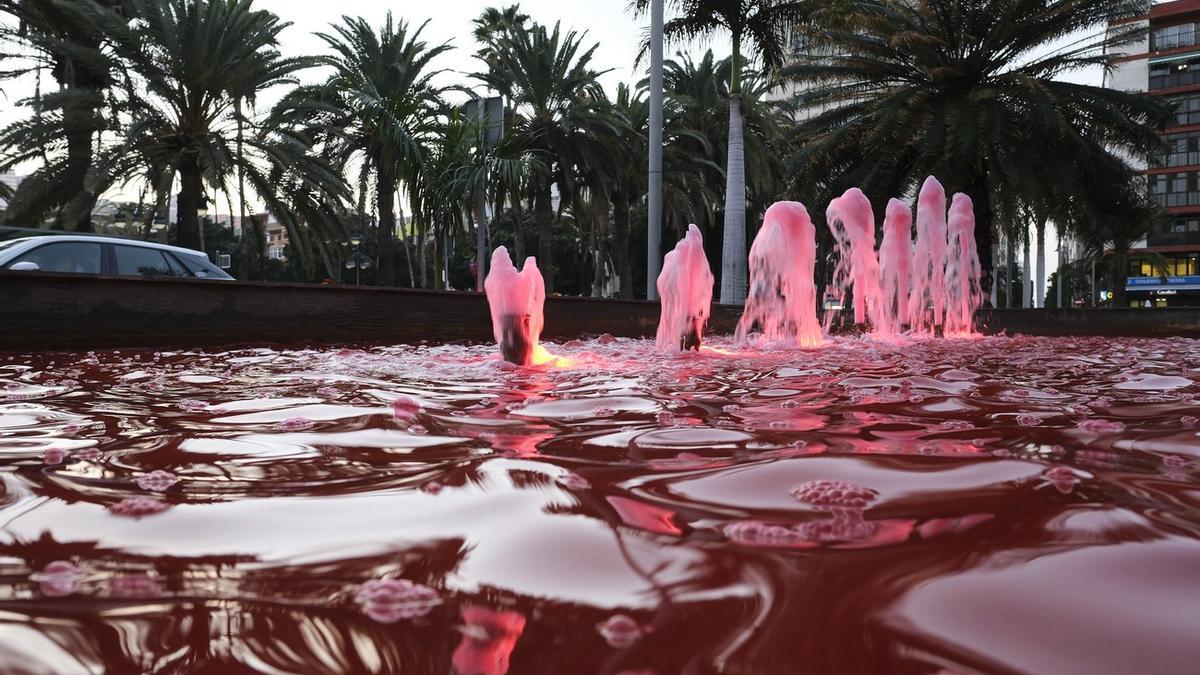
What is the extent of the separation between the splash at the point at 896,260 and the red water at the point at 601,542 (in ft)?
29.3

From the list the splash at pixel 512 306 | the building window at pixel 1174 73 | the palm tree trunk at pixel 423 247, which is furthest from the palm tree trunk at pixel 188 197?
the building window at pixel 1174 73

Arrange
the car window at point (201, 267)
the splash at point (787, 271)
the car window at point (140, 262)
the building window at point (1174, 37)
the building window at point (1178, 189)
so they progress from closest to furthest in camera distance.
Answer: the splash at point (787, 271)
the car window at point (140, 262)
the car window at point (201, 267)
the building window at point (1174, 37)
the building window at point (1178, 189)

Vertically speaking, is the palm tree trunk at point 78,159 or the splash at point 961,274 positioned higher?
the palm tree trunk at point 78,159

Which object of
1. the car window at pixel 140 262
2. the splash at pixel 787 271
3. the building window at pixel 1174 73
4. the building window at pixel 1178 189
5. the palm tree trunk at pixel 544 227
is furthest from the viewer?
the building window at pixel 1178 189

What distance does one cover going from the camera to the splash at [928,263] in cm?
1205

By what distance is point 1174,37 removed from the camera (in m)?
47.5

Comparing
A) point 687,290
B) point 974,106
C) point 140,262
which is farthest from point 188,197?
point 974,106

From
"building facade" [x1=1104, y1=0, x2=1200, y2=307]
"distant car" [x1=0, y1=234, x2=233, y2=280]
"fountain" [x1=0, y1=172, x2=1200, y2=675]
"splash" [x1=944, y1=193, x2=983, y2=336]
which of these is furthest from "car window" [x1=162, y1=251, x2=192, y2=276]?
"building facade" [x1=1104, y1=0, x2=1200, y2=307]

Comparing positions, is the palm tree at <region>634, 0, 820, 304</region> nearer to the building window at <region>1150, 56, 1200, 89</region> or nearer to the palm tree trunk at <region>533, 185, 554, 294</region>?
the palm tree trunk at <region>533, 185, 554, 294</region>

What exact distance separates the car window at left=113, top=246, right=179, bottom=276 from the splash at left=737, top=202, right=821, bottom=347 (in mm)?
6492

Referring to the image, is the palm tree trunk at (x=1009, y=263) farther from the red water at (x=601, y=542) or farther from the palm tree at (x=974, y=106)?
the red water at (x=601, y=542)

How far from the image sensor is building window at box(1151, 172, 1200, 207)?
48.4 metres

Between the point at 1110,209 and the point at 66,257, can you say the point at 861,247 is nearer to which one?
the point at 66,257

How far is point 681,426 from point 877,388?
4.51ft
